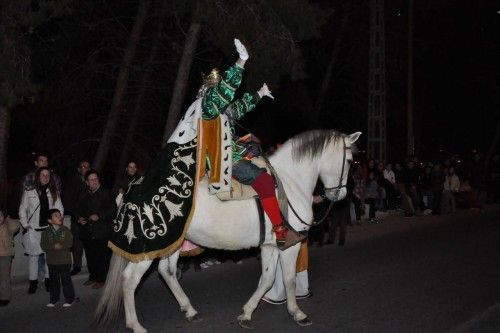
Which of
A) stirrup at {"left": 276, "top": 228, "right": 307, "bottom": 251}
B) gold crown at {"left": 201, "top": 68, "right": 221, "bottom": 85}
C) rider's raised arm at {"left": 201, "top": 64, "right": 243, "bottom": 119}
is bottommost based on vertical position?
stirrup at {"left": 276, "top": 228, "right": 307, "bottom": 251}

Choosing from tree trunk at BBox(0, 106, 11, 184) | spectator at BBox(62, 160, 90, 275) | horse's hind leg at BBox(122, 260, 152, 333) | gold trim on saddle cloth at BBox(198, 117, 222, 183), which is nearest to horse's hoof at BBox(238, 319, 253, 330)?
horse's hind leg at BBox(122, 260, 152, 333)

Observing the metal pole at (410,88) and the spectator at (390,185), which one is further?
the metal pole at (410,88)

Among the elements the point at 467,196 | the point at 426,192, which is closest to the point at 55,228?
the point at 426,192

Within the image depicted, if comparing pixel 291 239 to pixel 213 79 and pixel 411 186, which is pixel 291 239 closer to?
pixel 213 79

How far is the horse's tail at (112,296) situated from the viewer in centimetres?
683

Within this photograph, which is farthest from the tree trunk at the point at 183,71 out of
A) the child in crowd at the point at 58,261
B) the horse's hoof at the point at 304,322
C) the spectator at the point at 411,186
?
the horse's hoof at the point at 304,322

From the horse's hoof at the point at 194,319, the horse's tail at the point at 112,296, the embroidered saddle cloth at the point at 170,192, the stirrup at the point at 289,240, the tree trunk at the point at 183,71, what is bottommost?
the horse's hoof at the point at 194,319

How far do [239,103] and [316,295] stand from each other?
2.91 meters

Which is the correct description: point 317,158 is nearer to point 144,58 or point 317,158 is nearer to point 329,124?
point 144,58

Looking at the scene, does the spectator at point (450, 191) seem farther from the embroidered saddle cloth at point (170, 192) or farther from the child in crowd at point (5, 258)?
the child in crowd at point (5, 258)

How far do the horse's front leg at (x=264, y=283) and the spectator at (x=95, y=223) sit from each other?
3193 mm

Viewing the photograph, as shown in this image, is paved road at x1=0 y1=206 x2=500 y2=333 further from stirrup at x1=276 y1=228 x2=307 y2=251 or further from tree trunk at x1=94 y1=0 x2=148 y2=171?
tree trunk at x1=94 y1=0 x2=148 y2=171

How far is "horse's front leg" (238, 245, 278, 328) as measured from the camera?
276 inches

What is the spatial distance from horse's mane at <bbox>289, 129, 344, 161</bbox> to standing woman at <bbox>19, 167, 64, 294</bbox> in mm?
3600
